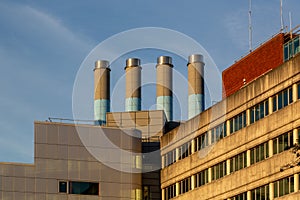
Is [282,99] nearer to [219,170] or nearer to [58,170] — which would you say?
[219,170]

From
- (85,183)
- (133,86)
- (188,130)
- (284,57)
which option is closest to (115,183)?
(85,183)

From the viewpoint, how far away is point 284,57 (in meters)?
86.8

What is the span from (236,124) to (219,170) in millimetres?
6073

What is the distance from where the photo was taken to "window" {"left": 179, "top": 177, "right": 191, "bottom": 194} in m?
96.9

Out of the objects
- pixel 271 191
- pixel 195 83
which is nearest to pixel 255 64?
pixel 271 191

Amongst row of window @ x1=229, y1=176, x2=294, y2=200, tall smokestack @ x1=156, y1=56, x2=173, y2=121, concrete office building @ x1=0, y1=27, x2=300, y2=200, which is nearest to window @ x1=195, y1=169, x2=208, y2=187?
concrete office building @ x1=0, y1=27, x2=300, y2=200

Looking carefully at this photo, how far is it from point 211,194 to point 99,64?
6449cm

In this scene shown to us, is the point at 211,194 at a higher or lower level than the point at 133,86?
lower

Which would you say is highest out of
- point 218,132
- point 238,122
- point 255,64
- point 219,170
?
point 255,64

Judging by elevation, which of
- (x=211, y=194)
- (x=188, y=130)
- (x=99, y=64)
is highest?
(x=99, y=64)

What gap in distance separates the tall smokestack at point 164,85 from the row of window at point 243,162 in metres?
49.7

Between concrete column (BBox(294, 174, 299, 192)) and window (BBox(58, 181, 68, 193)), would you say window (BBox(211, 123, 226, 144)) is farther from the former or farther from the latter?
window (BBox(58, 181, 68, 193))

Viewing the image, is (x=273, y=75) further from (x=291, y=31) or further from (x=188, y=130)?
(x=188, y=130)

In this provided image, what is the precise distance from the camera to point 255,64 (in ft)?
308
